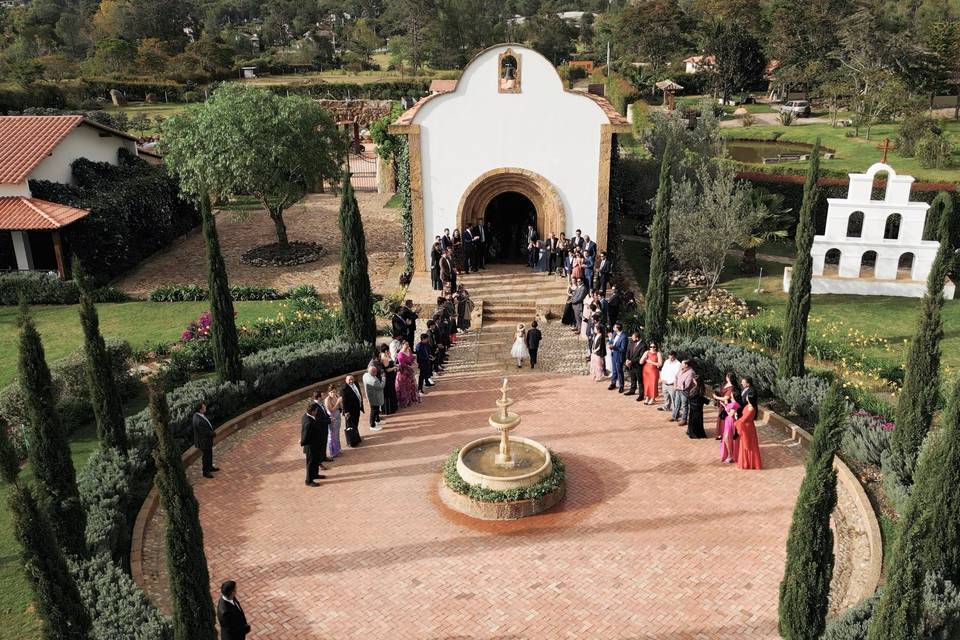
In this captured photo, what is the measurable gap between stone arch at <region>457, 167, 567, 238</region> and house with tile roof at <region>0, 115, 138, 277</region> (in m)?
13.2

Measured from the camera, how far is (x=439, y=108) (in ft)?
74.6

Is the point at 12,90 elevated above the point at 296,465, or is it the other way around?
the point at 12,90

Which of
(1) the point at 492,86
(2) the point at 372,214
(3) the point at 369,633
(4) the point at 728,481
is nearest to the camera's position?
(3) the point at 369,633

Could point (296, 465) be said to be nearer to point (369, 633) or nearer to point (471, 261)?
point (369, 633)

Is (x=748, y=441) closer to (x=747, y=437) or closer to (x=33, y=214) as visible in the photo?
(x=747, y=437)

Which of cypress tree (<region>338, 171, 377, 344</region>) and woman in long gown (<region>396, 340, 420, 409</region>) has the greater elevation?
cypress tree (<region>338, 171, 377, 344</region>)

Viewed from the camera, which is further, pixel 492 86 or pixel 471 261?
pixel 471 261

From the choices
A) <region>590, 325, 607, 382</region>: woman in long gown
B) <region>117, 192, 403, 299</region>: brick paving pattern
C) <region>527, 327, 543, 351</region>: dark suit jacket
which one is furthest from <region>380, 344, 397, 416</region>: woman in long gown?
<region>117, 192, 403, 299</region>: brick paving pattern

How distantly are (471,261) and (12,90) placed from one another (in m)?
43.1

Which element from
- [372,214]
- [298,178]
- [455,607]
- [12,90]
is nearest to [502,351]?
[455,607]

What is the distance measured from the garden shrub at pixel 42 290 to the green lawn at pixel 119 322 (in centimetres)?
38

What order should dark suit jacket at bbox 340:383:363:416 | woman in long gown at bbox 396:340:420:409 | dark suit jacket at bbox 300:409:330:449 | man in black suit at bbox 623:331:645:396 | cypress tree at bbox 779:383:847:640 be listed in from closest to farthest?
cypress tree at bbox 779:383:847:640
dark suit jacket at bbox 300:409:330:449
dark suit jacket at bbox 340:383:363:416
woman in long gown at bbox 396:340:420:409
man in black suit at bbox 623:331:645:396

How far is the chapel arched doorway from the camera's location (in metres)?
25.7

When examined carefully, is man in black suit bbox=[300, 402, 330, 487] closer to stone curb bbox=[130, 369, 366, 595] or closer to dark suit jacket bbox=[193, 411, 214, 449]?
dark suit jacket bbox=[193, 411, 214, 449]
